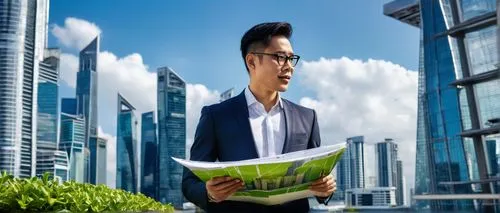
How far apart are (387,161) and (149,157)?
56.8 m

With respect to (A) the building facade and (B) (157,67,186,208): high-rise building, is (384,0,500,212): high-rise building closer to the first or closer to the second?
(A) the building facade

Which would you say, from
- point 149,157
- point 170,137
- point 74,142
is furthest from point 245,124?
point 74,142

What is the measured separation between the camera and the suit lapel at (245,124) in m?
1.78

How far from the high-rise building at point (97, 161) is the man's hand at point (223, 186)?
490 feet

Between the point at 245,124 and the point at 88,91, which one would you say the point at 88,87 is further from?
the point at 245,124

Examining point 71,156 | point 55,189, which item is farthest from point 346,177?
point 55,189

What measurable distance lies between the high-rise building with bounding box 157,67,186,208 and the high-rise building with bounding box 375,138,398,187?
148 feet

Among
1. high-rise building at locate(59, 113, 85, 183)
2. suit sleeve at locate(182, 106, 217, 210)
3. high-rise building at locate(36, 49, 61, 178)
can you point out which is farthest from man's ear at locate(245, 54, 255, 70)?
high-rise building at locate(59, 113, 85, 183)

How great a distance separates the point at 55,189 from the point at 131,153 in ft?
468

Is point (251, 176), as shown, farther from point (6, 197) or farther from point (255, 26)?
point (6, 197)

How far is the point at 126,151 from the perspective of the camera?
470 ft

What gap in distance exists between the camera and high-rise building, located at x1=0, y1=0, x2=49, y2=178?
326 ft

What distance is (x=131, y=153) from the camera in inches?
5664

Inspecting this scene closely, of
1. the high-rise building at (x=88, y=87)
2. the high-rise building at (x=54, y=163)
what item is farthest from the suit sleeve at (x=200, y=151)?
the high-rise building at (x=88, y=87)
